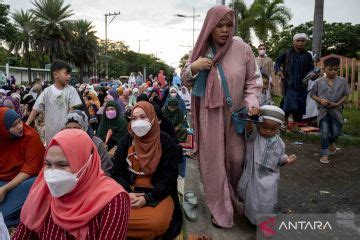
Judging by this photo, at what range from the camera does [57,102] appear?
14.1 feet

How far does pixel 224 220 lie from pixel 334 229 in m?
0.99

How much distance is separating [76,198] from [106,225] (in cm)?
22

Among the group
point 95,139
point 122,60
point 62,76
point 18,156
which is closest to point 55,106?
point 62,76

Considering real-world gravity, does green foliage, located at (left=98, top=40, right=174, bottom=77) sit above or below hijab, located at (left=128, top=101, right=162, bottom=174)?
above

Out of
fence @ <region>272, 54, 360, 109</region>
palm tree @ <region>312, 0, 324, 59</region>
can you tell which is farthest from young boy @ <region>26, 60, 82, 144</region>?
fence @ <region>272, 54, 360, 109</region>

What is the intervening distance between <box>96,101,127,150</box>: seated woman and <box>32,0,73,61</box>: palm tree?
3963cm

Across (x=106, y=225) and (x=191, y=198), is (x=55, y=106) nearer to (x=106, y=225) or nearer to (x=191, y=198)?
(x=191, y=198)

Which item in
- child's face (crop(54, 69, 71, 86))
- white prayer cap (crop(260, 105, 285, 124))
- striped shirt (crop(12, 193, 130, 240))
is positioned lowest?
striped shirt (crop(12, 193, 130, 240))

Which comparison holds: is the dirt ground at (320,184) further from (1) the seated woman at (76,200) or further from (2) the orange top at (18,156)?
(2) the orange top at (18,156)

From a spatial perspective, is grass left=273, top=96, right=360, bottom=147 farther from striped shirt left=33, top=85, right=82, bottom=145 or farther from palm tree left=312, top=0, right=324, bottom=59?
striped shirt left=33, top=85, right=82, bottom=145

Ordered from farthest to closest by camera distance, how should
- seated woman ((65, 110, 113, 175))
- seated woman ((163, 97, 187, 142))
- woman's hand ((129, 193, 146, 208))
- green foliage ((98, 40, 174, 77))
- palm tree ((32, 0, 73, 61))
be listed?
green foliage ((98, 40, 174, 77))
palm tree ((32, 0, 73, 61))
seated woman ((163, 97, 187, 142))
seated woman ((65, 110, 113, 175))
woman's hand ((129, 193, 146, 208))

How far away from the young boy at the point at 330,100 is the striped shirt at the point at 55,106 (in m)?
3.44

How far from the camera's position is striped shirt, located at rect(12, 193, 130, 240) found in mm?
1798

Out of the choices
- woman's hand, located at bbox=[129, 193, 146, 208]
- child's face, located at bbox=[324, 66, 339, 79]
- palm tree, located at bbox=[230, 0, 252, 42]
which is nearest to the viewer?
woman's hand, located at bbox=[129, 193, 146, 208]
